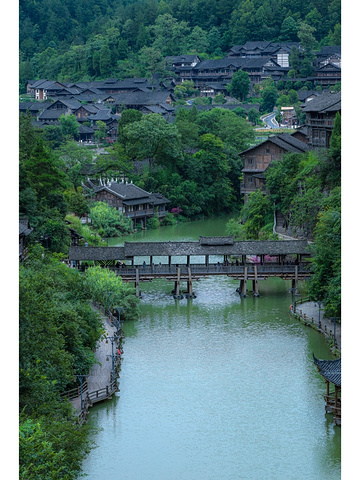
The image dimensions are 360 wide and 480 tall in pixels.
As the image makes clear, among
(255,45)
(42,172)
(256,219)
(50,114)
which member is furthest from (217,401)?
(255,45)

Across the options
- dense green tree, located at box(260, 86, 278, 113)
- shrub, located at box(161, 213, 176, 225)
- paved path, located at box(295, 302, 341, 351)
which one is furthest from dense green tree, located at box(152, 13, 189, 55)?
paved path, located at box(295, 302, 341, 351)

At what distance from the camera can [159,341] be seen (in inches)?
1315

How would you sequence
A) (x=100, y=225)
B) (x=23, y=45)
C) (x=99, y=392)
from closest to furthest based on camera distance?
(x=99, y=392), (x=100, y=225), (x=23, y=45)

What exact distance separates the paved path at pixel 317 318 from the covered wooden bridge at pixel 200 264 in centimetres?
248

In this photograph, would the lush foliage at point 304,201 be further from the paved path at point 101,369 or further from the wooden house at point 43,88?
the wooden house at point 43,88

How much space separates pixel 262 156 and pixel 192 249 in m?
20.3

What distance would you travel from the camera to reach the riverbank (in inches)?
1264

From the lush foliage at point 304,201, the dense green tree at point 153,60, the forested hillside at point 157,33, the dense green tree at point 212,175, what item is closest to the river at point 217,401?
the lush foliage at point 304,201

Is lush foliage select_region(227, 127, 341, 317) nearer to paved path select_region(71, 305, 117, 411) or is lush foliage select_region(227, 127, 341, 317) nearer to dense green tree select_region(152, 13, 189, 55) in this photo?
paved path select_region(71, 305, 117, 411)

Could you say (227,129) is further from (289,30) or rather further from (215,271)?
(289,30)

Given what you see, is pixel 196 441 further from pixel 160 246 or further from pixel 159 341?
pixel 160 246

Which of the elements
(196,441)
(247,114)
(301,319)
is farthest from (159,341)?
(247,114)

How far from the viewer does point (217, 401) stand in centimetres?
2755

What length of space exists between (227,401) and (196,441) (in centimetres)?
292
